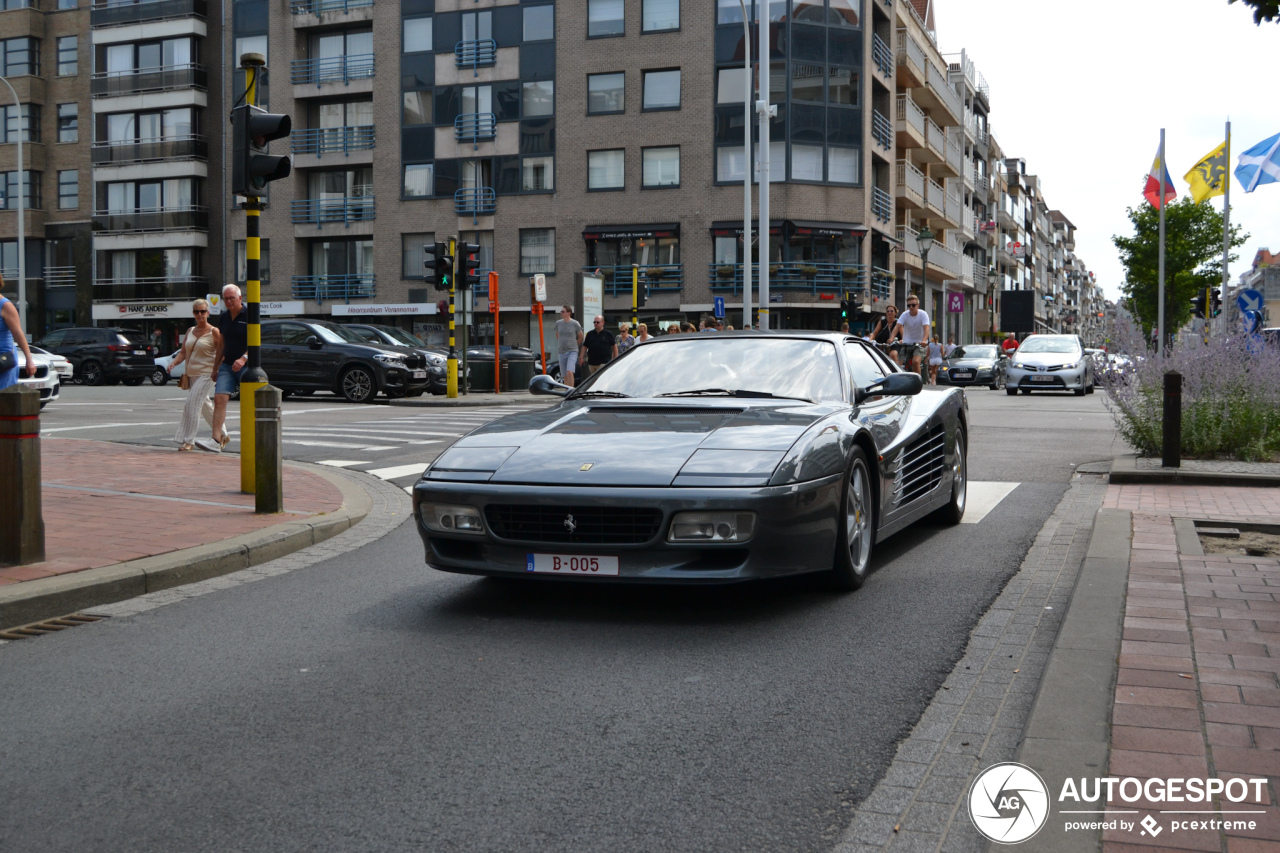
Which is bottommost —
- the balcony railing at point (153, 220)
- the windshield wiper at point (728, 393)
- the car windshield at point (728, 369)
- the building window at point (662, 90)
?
the windshield wiper at point (728, 393)

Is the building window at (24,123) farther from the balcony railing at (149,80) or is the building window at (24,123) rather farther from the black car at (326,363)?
the black car at (326,363)

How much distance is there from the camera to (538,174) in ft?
153

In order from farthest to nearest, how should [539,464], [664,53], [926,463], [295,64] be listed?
[295,64]
[664,53]
[926,463]
[539,464]

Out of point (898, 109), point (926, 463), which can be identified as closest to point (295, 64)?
point (898, 109)

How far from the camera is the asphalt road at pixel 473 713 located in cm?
296

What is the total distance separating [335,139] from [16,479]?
46469mm

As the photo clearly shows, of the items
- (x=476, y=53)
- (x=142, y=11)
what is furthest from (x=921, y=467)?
(x=142, y=11)

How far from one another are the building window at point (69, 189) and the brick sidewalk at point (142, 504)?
159 ft

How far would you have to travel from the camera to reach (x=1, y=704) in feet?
13.2

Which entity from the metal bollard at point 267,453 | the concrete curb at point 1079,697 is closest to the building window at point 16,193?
the metal bollard at point 267,453

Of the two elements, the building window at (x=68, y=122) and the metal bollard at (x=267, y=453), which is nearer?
the metal bollard at (x=267, y=453)

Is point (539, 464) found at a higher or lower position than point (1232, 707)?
higher

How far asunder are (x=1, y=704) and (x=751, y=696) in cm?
245

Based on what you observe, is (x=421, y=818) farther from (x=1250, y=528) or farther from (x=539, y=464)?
(x=1250, y=528)
